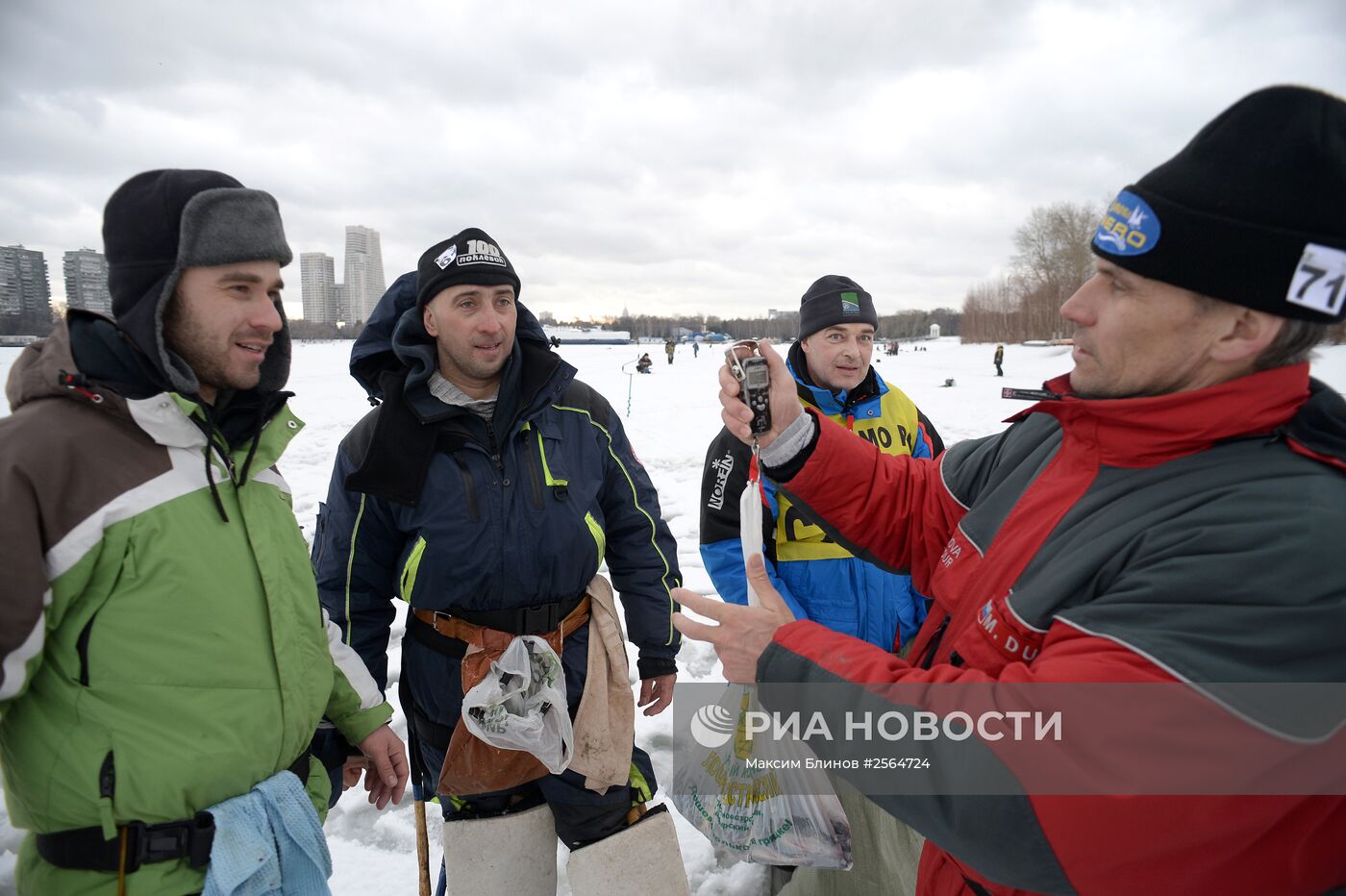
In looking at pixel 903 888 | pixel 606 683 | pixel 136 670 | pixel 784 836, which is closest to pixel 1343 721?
pixel 784 836

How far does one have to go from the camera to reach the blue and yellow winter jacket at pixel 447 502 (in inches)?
87.1

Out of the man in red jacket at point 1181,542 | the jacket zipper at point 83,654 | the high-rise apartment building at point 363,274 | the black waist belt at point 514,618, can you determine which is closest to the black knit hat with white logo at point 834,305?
the man in red jacket at point 1181,542

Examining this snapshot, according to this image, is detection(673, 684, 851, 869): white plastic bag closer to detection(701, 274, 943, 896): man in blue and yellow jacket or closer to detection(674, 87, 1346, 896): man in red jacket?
detection(701, 274, 943, 896): man in blue and yellow jacket

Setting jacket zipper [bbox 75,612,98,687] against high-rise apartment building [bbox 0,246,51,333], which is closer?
jacket zipper [bbox 75,612,98,687]

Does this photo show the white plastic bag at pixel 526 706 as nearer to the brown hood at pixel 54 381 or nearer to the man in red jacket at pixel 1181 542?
the man in red jacket at pixel 1181 542

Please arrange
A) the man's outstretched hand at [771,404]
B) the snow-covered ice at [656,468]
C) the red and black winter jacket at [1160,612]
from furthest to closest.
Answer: the snow-covered ice at [656,468] → the man's outstretched hand at [771,404] → the red and black winter jacket at [1160,612]

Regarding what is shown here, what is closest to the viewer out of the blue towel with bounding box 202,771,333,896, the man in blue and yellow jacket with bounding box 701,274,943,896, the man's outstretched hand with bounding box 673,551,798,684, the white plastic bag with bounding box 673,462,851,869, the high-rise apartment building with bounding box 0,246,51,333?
the man's outstretched hand with bounding box 673,551,798,684

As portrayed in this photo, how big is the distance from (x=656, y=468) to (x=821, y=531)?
6.34 m

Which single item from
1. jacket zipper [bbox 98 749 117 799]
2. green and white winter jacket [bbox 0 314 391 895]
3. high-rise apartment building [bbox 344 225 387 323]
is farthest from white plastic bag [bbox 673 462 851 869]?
high-rise apartment building [bbox 344 225 387 323]

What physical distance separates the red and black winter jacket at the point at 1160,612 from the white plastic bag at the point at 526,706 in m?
1.20

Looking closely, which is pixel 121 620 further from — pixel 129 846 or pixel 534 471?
pixel 534 471

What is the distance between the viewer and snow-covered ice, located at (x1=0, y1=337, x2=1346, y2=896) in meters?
2.62

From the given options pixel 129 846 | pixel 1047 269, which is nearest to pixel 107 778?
pixel 129 846

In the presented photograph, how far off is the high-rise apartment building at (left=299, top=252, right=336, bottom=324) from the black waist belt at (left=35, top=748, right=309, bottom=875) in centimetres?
8077
